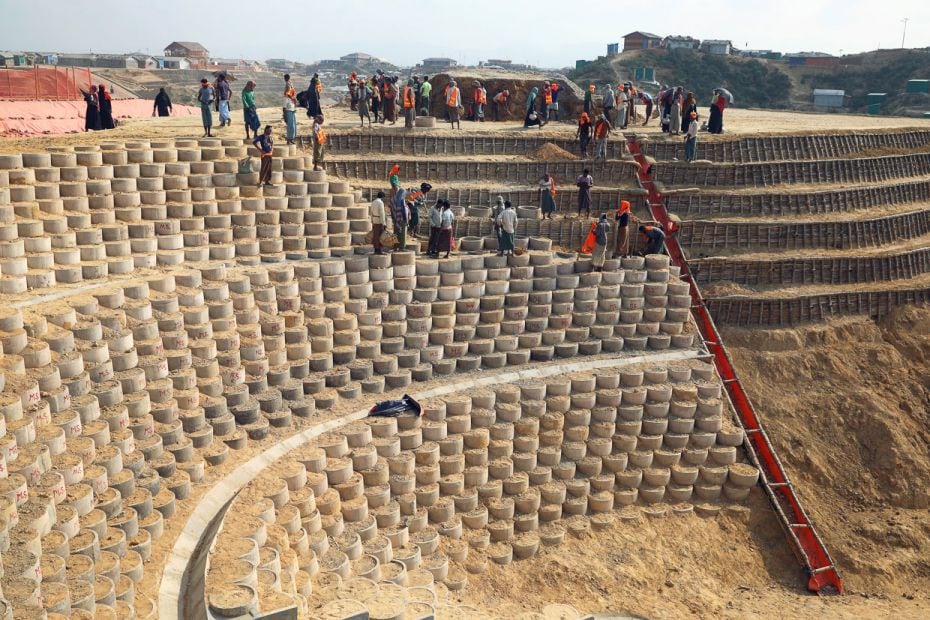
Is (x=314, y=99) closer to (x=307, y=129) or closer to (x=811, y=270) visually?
(x=307, y=129)

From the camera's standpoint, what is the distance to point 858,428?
54.6ft

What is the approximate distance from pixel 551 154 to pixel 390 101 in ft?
12.7

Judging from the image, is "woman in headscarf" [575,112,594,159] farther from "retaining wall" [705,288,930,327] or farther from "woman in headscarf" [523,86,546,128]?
"retaining wall" [705,288,930,327]

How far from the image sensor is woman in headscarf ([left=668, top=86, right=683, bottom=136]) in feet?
68.5

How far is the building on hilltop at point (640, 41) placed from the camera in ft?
175

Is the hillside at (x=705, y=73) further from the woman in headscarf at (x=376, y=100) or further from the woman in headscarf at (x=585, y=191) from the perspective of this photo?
the woman in headscarf at (x=585, y=191)

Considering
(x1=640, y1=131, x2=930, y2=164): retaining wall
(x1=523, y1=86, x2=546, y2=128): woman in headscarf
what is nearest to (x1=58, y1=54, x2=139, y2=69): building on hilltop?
(x1=523, y1=86, x2=546, y2=128): woman in headscarf

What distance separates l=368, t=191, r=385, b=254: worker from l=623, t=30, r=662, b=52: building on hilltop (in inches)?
1652

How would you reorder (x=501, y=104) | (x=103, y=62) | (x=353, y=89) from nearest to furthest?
(x=353, y=89) < (x=501, y=104) < (x=103, y=62)

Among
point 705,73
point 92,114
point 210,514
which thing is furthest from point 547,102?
point 705,73

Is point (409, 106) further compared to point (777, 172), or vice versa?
point (777, 172)

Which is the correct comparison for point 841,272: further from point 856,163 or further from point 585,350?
point 585,350

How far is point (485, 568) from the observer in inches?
502

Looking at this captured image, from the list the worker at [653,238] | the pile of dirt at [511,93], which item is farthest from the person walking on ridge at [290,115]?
the pile of dirt at [511,93]
